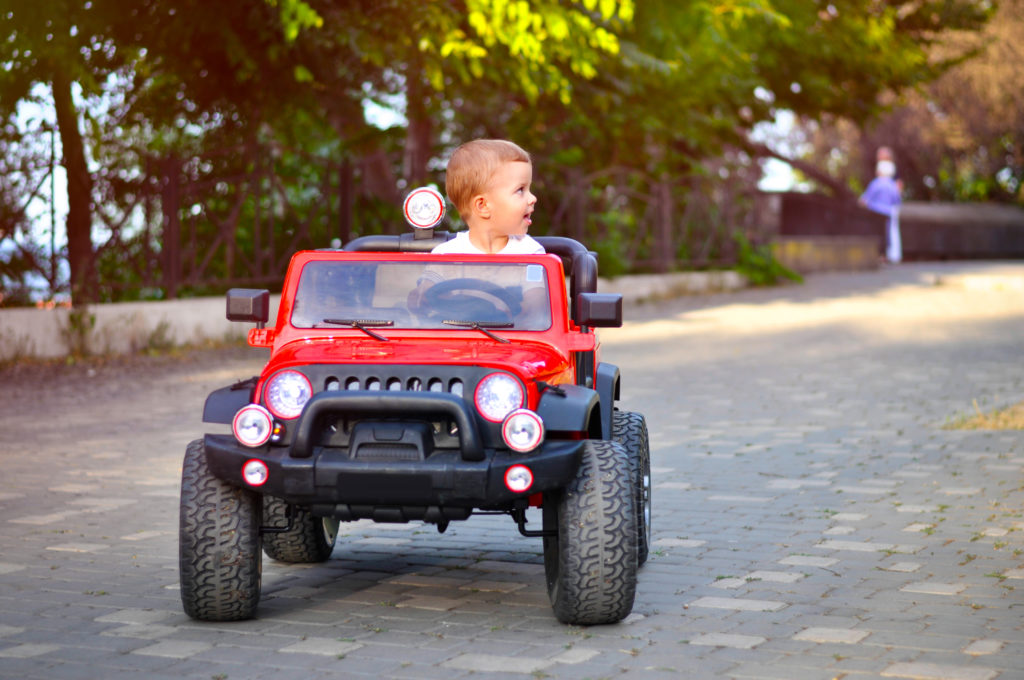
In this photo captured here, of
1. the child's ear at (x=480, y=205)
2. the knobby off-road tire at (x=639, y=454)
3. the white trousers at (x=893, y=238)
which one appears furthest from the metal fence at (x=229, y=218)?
the white trousers at (x=893, y=238)

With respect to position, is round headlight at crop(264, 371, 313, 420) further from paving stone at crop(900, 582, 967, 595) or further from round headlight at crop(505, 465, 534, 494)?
paving stone at crop(900, 582, 967, 595)

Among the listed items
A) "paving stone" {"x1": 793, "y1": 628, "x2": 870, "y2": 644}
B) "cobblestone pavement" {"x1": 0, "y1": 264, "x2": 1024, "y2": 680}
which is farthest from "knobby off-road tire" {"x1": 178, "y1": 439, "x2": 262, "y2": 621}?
"paving stone" {"x1": 793, "y1": 628, "x2": 870, "y2": 644}

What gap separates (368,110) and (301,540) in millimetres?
16189

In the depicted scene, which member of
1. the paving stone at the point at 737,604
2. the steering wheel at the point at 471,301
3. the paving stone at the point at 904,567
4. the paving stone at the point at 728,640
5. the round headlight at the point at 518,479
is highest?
the steering wheel at the point at 471,301

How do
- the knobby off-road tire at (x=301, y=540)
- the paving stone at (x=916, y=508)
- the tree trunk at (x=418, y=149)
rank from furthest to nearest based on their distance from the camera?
the tree trunk at (x=418, y=149) < the paving stone at (x=916, y=508) < the knobby off-road tire at (x=301, y=540)

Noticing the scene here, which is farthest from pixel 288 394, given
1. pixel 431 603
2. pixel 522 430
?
pixel 431 603

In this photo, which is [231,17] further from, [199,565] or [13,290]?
[199,565]

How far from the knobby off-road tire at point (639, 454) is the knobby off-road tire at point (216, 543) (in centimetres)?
159

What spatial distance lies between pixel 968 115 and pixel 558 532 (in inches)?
1484

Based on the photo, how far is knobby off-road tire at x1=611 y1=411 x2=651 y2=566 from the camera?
5.79 metres

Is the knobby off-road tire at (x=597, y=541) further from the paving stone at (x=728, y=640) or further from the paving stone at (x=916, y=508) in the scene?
the paving stone at (x=916, y=508)

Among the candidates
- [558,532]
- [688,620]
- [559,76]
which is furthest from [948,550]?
[559,76]

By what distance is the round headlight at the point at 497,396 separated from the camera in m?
4.71

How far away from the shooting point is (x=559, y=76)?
16.3 metres
